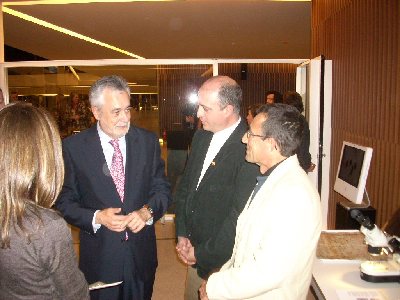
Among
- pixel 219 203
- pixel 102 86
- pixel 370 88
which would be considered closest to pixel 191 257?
pixel 219 203

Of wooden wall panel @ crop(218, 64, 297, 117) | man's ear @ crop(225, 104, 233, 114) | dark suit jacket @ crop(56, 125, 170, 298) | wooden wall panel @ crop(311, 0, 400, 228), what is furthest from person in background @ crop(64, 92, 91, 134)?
wooden wall panel @ crop(218, 64, 297, 117)

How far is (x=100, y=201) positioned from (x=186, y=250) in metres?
0.59

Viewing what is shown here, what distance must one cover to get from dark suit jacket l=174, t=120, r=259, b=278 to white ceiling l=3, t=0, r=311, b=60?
4.12 metres

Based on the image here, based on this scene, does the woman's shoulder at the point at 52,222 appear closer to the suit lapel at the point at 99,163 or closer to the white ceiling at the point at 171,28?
the suit lapel at the point at 99,163

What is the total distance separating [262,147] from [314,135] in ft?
9.64

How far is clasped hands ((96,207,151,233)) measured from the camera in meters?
1.74

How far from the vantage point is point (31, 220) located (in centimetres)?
104

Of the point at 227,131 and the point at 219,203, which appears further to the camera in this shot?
the point at 227,131

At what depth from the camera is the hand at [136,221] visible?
1.77 m

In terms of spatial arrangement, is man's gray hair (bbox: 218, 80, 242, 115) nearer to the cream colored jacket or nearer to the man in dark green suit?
the man in dark green suit

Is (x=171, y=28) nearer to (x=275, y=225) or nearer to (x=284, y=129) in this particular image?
(x=284, y=129)

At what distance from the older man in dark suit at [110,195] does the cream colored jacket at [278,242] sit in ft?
1.89

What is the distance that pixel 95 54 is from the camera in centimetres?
1097

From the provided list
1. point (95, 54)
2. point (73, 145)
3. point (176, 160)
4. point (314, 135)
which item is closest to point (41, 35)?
point (95, 54)
